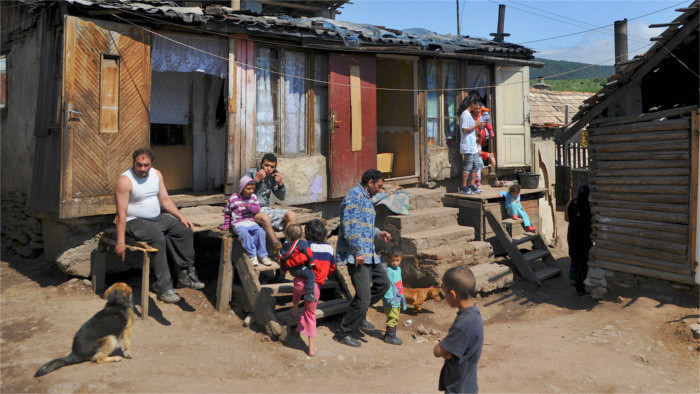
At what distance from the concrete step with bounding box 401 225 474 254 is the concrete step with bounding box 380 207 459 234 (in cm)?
10

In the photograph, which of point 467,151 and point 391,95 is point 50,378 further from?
point 391,95

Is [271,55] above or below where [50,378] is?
above

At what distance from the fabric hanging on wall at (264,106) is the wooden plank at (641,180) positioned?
4996 millimetres

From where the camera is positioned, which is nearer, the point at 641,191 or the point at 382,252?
the point at 641,191

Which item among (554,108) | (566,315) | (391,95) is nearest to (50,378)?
(566,315)

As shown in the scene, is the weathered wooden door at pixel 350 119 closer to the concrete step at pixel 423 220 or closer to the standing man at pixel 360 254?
the concrete step at pixel 423 220

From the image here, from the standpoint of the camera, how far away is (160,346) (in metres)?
5.97

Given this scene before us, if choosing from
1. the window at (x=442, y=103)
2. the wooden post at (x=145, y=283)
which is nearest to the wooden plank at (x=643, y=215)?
the window at (x=442, y=103)

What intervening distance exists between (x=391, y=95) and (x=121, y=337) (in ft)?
26.3

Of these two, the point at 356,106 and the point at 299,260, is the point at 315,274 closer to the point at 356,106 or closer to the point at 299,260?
the point at 299,260

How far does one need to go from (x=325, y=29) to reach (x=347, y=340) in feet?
16.5

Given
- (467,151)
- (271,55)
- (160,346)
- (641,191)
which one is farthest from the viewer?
(467,151)

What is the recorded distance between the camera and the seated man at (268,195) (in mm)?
6910

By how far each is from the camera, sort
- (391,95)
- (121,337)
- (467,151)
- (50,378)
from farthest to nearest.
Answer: (391,95) < (467,151) < (121,337) < (50,378)
